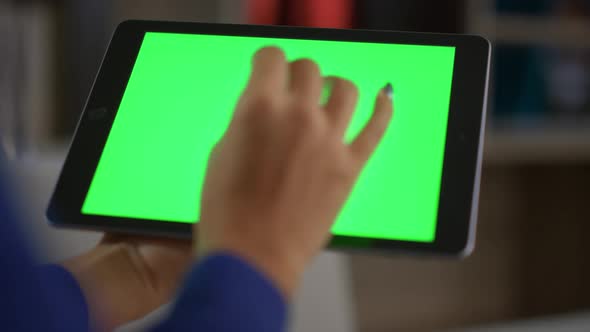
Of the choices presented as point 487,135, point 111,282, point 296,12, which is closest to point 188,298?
point 111,282

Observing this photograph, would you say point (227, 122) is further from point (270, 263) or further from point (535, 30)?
point (535, 30)

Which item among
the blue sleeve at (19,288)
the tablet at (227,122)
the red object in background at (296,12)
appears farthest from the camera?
the red object in background at (296,12)

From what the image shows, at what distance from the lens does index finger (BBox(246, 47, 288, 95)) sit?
35 centimetres

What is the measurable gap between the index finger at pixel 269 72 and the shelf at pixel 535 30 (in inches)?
62.1

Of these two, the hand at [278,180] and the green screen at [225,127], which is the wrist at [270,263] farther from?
the green screen at [225,127]

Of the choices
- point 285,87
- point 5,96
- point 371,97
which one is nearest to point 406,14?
point 5,96

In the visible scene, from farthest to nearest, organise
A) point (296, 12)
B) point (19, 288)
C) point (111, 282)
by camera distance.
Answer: point (296, 12), point (111, 282), point (19, 288)

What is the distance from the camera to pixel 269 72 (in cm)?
36

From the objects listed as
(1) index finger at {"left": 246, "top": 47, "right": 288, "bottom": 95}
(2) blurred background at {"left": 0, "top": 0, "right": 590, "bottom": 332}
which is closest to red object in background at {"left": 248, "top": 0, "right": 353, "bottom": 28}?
(2) blurred background at {"left": 0, "top": 0, "right": 590, "bottom": 332}

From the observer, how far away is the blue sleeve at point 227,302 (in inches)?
11.7

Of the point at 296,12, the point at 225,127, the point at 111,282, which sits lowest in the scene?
the point at 111,282

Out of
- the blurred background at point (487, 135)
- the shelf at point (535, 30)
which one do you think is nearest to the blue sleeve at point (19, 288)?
the blurred background at point (487, 135)

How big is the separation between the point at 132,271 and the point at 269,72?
0.81ft

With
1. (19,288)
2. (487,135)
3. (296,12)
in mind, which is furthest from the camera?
(487,135)
